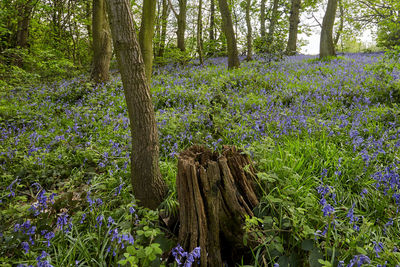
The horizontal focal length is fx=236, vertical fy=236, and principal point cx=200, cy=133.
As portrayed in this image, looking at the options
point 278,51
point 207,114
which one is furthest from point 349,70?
point 207,114

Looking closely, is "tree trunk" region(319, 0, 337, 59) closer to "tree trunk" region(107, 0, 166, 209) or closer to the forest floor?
the forest floor

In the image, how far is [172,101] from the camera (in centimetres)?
676

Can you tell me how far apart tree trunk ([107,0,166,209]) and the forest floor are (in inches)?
8.1

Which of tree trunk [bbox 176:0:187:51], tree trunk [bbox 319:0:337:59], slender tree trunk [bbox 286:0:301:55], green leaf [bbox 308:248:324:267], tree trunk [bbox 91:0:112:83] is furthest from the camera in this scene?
slender tree trunk [bbox 286:0:301:55]

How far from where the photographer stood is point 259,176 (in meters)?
2.24

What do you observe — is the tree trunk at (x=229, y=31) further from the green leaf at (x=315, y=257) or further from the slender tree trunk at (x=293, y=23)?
the green leaf at (x=315, y=257)

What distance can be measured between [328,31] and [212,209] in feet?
42.6

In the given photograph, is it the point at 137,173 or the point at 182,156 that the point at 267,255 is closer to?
the point at 182,156

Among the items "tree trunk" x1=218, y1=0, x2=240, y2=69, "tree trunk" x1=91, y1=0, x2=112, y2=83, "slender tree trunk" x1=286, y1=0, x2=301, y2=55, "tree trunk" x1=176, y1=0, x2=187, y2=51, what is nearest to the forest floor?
"tree trunk" x1=91, y1=0, x2=112, y2=83

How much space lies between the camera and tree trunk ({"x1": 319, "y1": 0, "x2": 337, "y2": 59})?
454 inches

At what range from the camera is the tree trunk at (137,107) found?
2.21 m

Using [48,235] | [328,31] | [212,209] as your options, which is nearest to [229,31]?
[328,31]

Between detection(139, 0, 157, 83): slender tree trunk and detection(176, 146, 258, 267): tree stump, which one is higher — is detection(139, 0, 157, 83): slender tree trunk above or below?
above

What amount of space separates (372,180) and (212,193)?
219cm
